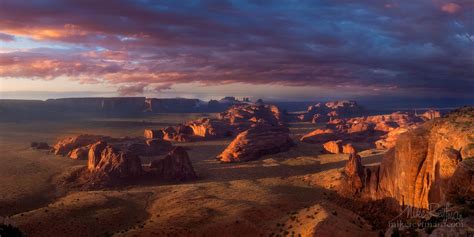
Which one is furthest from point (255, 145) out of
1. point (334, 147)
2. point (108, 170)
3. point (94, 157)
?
point (94, 157)

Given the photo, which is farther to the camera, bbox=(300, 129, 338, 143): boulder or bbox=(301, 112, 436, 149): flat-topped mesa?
bbox=(300, 129, 338, 143): boulder

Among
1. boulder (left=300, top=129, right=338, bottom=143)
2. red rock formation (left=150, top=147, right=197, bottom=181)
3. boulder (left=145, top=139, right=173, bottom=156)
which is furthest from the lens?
boulder (left=300, top=129, right=338, bottom=143)

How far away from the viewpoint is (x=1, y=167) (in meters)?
83.4

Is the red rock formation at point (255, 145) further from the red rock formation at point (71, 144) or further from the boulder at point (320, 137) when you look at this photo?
the red rock formation at point (71, 144)

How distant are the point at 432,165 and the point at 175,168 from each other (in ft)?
159

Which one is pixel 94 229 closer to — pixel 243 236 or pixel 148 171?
pixel 243 236

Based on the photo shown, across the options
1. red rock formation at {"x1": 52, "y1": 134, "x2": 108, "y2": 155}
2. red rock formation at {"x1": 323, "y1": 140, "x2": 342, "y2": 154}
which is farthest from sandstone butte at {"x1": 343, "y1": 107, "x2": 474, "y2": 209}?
red rock formation at {"x1": 52, "y1": 134, "x2": 108, "y2": 155}

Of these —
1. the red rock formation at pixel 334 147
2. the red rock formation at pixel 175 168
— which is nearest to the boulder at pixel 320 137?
the red rock formation at pixel 334 147

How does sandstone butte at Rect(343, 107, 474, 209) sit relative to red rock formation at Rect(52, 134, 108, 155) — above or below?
above

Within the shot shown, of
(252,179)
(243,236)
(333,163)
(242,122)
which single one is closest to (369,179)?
(243,236)

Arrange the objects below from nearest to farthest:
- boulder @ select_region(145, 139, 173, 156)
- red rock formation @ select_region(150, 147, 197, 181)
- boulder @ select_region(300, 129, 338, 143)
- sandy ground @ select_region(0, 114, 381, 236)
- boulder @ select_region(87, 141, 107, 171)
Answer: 1. sandy ground @ select_region(0, 114, 381, 236)
2. red rock formation @ select_region(150, 147, 197, 181)
3. boulder @ select_region(87, 141, 107, 171)
4. boulder @ select_region(145, 139, 173, 156)
5. boulder @ select_region(300, 129, 338, 143)

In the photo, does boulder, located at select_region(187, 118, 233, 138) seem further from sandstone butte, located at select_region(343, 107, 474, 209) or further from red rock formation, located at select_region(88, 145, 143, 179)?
sandstone butte, located at select_region(343, 107, 474, 209)

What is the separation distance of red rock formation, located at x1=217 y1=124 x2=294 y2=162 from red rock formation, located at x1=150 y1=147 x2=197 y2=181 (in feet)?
72.9

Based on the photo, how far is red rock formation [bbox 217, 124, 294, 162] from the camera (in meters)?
97.4
